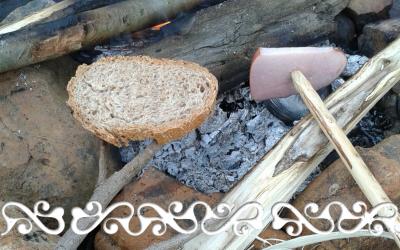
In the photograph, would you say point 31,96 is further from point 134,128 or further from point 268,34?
point 268,34

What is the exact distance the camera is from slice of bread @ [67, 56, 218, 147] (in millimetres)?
2396

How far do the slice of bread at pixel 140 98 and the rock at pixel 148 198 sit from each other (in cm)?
20

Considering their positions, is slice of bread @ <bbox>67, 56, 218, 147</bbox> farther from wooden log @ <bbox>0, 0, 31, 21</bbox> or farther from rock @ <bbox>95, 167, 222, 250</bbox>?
wooden log @ <bbox>0, 0, 31, 21</bbox>

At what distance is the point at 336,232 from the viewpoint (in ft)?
6.95

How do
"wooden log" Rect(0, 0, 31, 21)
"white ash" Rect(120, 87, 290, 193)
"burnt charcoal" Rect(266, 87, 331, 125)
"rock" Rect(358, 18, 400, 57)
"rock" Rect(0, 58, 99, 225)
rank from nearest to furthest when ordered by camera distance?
"rock" Rect(0, 58, 99, 225), "white ash" Rect(120, 87, 290, 193), "burnt charcoal" Rect(266, 87, 331, 125), "rock" Rect(358, 18, 400, 57), "wooden log" Rect(0, 0, 31, 21)

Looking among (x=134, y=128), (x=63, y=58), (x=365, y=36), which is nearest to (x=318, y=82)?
(x=365, y=36)

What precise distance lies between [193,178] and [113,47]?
0.78 meters

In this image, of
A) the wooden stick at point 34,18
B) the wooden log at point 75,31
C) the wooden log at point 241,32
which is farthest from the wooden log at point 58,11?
the wooden log at point 241,32

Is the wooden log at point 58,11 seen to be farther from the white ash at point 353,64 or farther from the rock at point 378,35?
the rock at point 378,35

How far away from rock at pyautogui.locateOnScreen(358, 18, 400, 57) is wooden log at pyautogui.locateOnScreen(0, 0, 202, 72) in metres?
1.15

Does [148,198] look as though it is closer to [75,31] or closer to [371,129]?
[75,31]

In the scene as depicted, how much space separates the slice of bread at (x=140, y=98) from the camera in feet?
7.86

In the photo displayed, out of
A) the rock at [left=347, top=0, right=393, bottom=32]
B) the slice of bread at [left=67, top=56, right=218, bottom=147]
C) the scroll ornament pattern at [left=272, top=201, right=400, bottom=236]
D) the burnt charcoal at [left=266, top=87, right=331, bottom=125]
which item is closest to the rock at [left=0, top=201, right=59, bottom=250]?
the slice of bread at [left=67, top=56, right=218, bottom=147]

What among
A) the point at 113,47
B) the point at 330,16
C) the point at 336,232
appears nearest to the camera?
the point at 336,232
